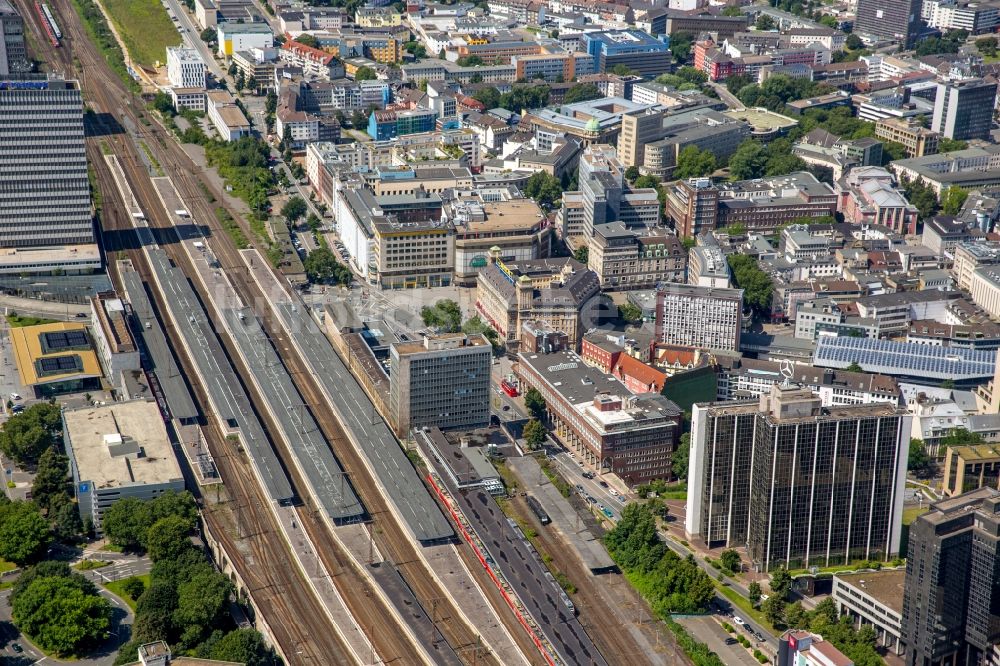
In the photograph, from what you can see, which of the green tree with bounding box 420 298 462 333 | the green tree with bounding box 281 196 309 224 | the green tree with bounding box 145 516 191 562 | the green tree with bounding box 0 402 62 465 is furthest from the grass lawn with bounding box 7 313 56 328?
the green tree with bounding box 145 516 191 562

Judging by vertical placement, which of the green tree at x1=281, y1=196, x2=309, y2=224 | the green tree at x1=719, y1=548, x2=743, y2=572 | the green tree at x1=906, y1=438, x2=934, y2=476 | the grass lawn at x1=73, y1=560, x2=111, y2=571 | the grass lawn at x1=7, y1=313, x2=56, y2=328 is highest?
the green tree at x1=281, y1=196, x2=309, y2=224

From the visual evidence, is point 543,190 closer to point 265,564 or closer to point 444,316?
point 444,316

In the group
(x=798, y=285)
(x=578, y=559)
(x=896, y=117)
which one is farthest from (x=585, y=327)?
(x=896, y=117)

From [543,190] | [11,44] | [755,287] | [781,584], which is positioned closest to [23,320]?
[11,44]

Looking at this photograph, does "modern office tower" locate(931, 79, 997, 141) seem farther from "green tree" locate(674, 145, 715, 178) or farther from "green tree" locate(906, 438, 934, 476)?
"green tree" locate(906, 438, 934, 476)

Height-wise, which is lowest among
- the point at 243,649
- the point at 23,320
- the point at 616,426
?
the point at 243,649
